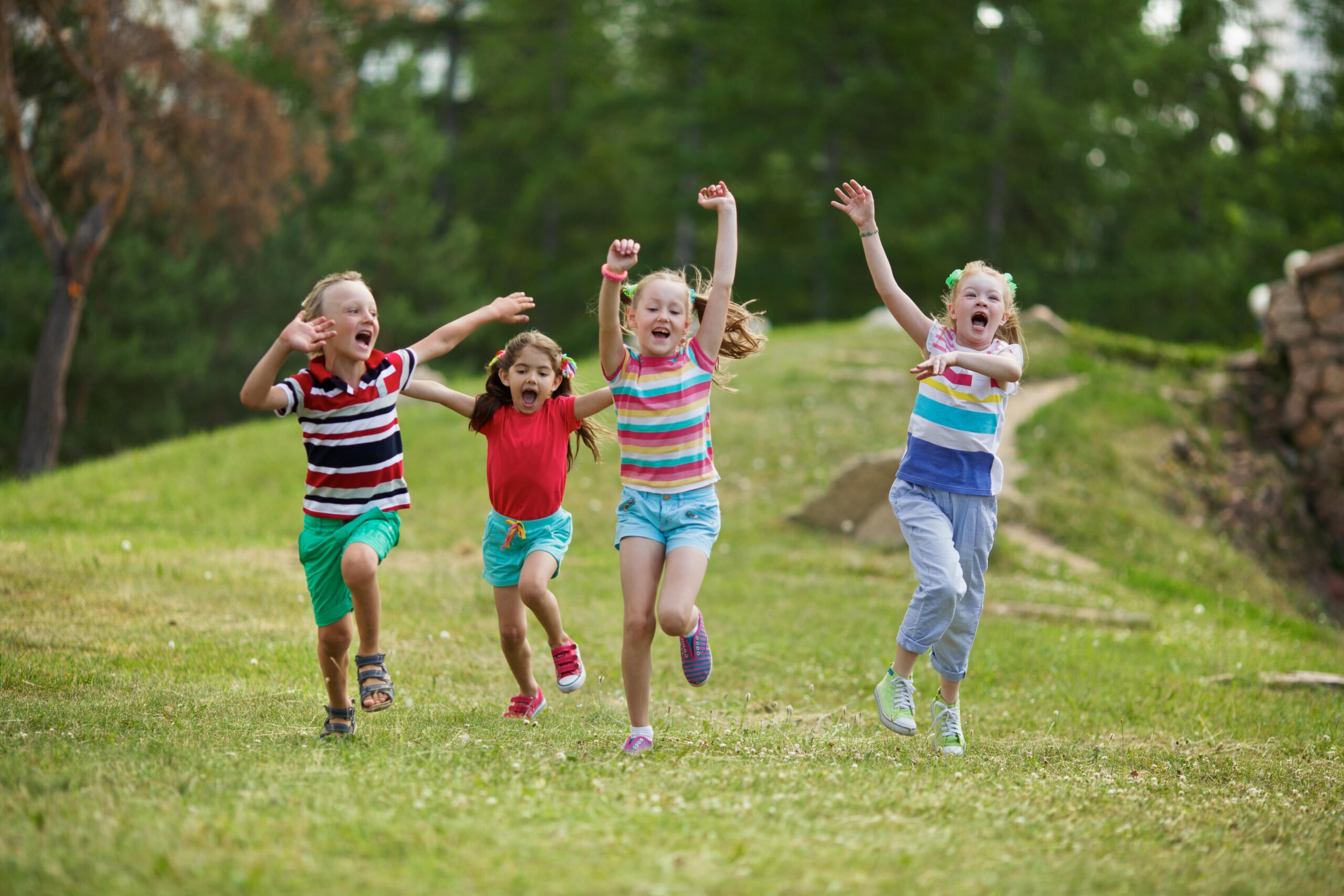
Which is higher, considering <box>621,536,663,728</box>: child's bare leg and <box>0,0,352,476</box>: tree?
<box>0,0,352,476</box>: tree

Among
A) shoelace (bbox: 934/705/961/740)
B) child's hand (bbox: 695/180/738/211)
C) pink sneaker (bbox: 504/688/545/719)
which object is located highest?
child's hand (bbox: 695/180/738/211)

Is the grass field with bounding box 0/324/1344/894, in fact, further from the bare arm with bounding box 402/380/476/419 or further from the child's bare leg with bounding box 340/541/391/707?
the bare arm with bounding box 402/380/476/419

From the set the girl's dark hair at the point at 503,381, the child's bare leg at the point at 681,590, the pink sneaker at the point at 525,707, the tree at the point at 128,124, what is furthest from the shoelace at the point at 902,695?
the tree at the point at 128,124

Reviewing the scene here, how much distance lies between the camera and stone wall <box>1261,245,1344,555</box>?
51.5 feet

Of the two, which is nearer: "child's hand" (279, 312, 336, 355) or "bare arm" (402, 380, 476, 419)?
"child's hand" (279, 312, 336, 355)

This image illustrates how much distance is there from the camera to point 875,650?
341 inches

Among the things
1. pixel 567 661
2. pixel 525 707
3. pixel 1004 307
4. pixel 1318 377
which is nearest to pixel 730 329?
pixel 1004 307

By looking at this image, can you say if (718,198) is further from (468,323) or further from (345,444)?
(345,444)

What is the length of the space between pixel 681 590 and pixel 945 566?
4.23ft

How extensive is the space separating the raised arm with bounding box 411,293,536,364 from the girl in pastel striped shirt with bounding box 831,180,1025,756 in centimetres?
158

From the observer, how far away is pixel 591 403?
567cm

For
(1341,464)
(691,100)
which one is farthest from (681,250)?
(1341,464)

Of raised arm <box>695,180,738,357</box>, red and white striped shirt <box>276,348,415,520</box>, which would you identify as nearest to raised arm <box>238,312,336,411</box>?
red and white striped shirt <box>276,348,415,520</box>

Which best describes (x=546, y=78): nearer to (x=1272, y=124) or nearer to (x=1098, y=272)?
(x=1098, y=272)
